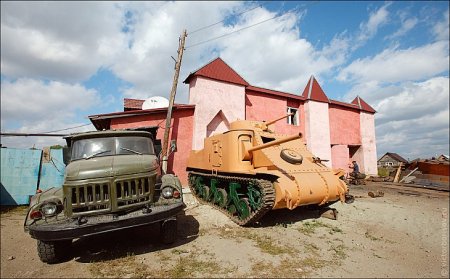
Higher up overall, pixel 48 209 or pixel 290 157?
pixel 290 157

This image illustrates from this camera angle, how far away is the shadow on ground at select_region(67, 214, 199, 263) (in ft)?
15.6

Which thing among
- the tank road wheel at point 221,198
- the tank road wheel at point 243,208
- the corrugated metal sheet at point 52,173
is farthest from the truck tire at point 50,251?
the corrugated metal sheet at point 52,173

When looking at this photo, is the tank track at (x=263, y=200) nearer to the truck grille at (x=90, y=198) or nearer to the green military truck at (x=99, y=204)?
the green military truck at (x=99, y=204)

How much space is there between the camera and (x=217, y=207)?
27.2 feet

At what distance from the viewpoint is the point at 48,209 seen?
14.2ft

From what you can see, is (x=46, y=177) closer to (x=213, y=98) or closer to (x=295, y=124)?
(x=213, y=98)

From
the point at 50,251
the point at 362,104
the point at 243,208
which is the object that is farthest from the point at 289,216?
the point at 362,104

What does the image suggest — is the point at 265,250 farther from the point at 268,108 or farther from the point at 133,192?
the point at 268,108

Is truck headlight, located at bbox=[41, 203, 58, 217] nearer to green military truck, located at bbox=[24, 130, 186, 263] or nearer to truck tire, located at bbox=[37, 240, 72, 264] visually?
green military truck, located at bbox=[24, 130, 186, 263]

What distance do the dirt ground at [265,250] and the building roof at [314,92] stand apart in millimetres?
11818

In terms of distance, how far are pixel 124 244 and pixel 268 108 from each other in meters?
12.8

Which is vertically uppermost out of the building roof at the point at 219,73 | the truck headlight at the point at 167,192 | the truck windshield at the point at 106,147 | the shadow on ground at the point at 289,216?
the building roof at the point at 219,73

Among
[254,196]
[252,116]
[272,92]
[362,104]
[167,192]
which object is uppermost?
[362,104]

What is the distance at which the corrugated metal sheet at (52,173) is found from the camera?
1122 cm
